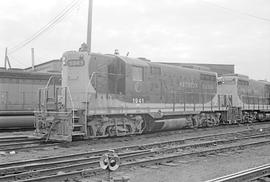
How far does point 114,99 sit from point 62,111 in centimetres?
218

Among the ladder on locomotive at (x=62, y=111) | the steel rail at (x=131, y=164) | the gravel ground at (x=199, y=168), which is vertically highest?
the ladder on locomotive at (x=62, y=111)

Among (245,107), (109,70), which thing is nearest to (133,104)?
(109,70)

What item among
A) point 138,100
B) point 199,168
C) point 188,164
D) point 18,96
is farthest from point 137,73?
point 18,96

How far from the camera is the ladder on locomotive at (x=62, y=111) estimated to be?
11247mm

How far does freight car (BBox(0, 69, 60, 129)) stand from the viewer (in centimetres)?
1705

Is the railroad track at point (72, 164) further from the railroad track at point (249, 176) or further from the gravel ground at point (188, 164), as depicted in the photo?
the railroad track at point (249, 176)

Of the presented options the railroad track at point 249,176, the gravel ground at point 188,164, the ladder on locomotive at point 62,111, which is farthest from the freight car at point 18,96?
the railroad track at point 249,176

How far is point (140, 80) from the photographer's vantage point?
14281 millimetres

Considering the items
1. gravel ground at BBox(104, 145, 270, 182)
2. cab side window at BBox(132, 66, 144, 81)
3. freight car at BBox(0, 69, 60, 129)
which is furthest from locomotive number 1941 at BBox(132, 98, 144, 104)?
freight car at BBox(0, 69, 60, 129)

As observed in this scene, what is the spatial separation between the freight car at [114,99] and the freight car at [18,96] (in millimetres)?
4552

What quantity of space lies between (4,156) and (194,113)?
34.5ft

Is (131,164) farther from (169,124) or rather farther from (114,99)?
(169,124)

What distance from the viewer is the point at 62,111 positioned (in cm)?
1198

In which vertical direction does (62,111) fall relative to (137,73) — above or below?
below
